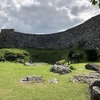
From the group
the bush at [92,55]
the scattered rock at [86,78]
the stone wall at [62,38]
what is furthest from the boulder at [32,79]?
the stone wall at [62,38]

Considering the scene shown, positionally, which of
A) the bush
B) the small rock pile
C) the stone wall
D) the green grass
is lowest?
the green grass

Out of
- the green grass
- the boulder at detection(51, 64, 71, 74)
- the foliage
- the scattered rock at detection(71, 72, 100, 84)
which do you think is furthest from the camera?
the foliage

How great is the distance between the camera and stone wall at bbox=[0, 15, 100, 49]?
53688 millimetres

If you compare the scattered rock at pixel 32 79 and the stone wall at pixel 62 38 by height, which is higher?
the stone wall at pixel 62 38

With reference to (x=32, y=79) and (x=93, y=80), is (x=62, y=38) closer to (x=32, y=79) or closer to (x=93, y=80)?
(x=32, y=79)

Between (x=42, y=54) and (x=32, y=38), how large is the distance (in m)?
16.3

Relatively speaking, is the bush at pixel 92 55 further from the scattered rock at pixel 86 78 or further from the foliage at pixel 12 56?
the scattered rock at pixel 86 78

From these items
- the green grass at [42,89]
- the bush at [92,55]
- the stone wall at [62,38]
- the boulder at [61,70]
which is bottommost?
the green grass at [42,89]

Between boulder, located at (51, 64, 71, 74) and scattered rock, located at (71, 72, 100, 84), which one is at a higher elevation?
boulder, located at (51, 64, 71, 74)

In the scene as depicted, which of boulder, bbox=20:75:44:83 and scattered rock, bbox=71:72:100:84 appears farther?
boulder, bbox=20:75:44:83

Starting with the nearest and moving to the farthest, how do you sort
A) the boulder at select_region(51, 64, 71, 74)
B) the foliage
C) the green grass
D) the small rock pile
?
the small rock pile → the green grass → the boulder at select_region(51, 64, 71, 74) → the foliage

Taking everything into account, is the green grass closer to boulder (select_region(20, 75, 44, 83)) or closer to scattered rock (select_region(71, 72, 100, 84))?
boulder (select_region(20, 75, 44, 83))

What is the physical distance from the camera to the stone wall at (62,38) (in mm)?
53688

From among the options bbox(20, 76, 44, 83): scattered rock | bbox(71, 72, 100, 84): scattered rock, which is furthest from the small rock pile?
bbox(20, 76, 44, 83): scattered rock
